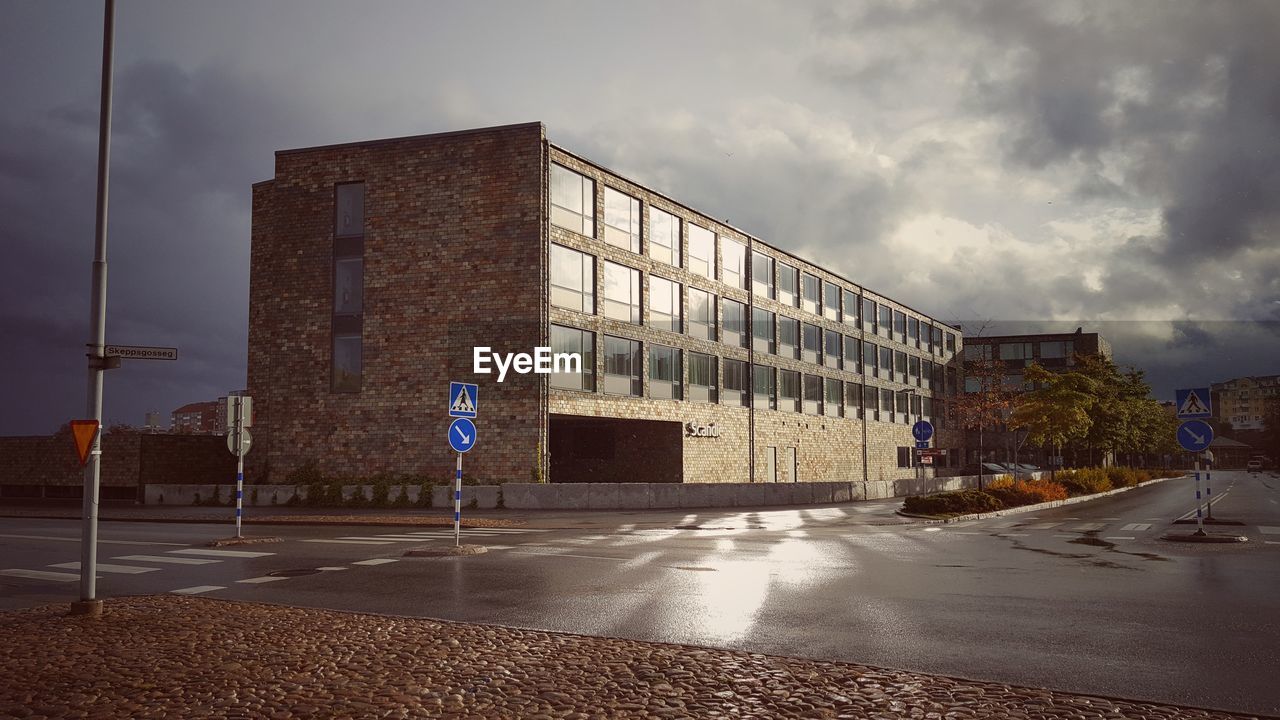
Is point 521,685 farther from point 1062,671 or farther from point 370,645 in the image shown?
point 1062,671

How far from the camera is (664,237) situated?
135 ft

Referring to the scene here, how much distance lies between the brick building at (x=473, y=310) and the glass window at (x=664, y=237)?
0.37 feet

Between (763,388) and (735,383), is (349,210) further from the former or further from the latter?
(763,388)

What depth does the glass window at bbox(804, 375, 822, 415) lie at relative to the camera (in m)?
53.1

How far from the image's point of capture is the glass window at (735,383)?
44531 millimetres

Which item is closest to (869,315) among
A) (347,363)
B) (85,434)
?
(347,363)

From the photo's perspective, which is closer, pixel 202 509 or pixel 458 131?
pixel 202 509

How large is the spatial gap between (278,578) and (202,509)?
20.4m

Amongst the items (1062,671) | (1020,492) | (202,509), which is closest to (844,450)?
(1020,492)

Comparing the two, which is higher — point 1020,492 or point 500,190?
point 500,190

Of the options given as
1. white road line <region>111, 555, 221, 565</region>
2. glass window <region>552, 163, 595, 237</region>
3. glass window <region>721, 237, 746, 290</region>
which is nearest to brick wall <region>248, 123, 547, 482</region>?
glass window <region>552, 163, 595, 237</region>

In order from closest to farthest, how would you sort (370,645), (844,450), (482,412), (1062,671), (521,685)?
(521,685) → (1062,671) → (370,645) → (482,412) → (844,450)

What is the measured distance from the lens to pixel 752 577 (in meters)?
11.7

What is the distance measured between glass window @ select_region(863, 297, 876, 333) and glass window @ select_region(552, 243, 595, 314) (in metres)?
32.3
